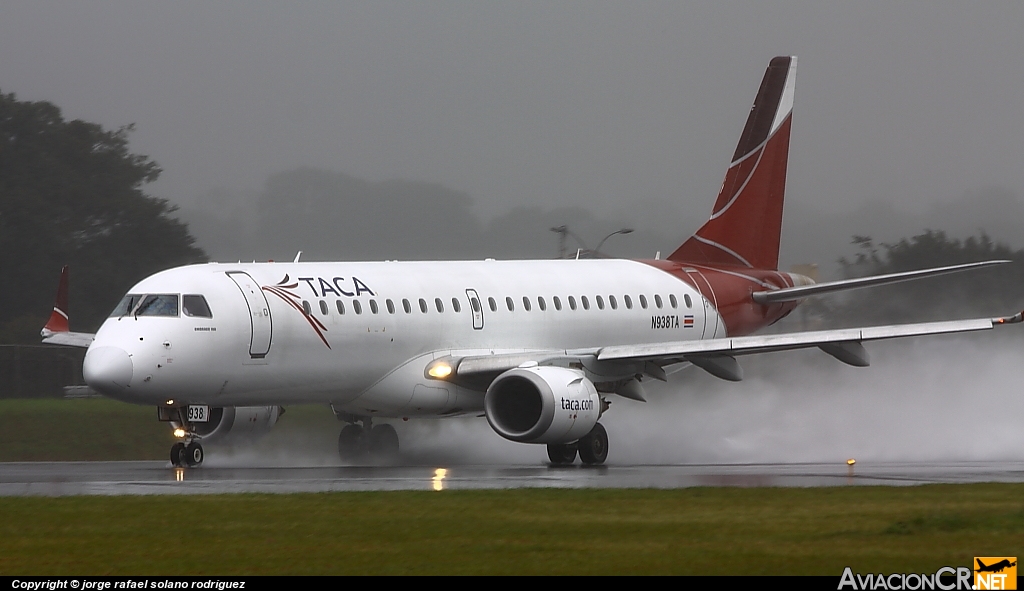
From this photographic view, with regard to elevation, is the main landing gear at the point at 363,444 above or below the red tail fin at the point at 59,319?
below

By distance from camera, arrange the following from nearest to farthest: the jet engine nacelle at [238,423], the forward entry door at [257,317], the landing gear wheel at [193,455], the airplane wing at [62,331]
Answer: the forward entry door at [257,317], the landing gear wheel at [193,455], the jet engine nacelle at [238,423], the airplane wing at [62,331]

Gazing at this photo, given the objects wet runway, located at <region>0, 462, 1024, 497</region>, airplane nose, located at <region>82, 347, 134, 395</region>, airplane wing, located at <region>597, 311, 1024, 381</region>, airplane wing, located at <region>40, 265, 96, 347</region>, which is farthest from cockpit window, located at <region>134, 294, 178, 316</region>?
airplane wing, located at <region>597, 311, 1024, 381</region>

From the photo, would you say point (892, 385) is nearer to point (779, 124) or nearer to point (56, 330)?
point (779, 124)

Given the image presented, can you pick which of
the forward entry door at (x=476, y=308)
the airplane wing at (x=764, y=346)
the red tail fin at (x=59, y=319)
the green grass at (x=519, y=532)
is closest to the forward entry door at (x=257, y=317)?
the forward entry door at (x=476, y=308)

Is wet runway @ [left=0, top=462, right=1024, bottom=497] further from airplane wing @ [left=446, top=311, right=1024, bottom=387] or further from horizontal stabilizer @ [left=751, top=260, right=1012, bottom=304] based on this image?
horizontal stabilizer @ [left=751, top=260, right=1012, bottom=304]

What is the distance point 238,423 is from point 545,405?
21.8ft

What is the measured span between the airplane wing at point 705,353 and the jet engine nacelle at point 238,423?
3631 mm

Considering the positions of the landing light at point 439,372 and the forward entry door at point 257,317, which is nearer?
the forward entry door at point 257,317

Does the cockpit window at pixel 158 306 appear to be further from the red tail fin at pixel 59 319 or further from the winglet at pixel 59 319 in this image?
the red tail fin at pixel 59 319

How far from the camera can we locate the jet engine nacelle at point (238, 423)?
103ft

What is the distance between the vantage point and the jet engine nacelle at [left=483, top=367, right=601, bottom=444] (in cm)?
2844

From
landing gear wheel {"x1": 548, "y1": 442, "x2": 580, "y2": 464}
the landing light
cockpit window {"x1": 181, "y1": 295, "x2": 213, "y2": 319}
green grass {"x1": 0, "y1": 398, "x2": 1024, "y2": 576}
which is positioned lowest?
green grass {"x1": 0, "y1": 398, "x2": 1024, "y2": 576}

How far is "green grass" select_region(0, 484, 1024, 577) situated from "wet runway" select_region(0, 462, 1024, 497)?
1.82m

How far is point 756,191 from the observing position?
3806 centimetres
